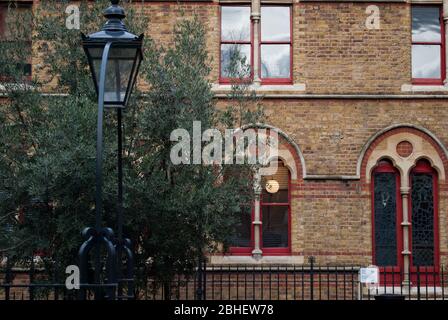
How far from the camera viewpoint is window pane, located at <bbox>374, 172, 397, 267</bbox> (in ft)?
54.1

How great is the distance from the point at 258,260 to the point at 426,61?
17.2 ft

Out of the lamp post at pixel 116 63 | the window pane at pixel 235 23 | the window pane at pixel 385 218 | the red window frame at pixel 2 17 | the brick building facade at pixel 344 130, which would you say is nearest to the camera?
the lamp post at pixel 116 63

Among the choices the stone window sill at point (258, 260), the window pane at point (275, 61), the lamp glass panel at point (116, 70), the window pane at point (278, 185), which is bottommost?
the stone window sill at point (258, 260)

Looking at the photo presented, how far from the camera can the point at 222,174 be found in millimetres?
11914

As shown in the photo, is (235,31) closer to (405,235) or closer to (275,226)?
(275,226)

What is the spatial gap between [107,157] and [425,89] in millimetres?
7811

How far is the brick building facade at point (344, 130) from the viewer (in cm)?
1623

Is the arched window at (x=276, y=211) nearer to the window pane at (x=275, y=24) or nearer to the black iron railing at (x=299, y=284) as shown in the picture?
the black iron railing at (x=299, y=284)

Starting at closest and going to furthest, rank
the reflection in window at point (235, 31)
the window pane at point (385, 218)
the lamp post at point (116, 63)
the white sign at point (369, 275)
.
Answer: the lamp post at point (116, 63), the white sign at point (369, 275), the window pane at point (385, 218), the reflection in window at point (235, 31)

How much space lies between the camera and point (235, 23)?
1698 cm

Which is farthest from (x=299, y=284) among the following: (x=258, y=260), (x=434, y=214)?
(x=434, y=214)

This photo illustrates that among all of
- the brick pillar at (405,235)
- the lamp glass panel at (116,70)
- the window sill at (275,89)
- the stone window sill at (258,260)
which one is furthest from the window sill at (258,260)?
the lamp glass panel at (116,70)

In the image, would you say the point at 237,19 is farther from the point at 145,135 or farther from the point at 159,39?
the point at 145,135

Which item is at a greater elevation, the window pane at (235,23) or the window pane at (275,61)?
the window pane at (235,23)
